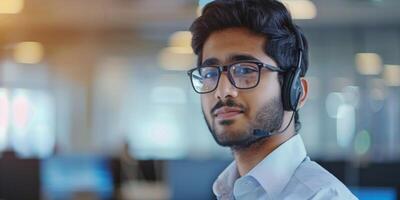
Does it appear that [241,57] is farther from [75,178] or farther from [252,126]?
[75,178]

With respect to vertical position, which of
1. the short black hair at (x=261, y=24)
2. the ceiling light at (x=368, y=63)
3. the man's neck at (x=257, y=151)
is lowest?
the man's neck at (x=257, y=151)

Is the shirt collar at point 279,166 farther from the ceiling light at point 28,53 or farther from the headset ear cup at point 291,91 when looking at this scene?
the ceiling light at point 28,53

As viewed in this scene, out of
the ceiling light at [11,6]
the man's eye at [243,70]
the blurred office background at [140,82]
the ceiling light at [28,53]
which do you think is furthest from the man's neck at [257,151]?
the ceiling light at [28,53]

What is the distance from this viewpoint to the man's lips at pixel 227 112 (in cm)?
96

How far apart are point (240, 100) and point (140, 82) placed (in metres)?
10.3

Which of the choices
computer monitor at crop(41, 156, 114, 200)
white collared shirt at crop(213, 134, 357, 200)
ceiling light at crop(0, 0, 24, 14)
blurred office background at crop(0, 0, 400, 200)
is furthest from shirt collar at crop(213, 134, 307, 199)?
ceiling light at crop(0, 0, 24, 14)

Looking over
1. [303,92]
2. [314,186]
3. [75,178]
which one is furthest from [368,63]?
[314,186]

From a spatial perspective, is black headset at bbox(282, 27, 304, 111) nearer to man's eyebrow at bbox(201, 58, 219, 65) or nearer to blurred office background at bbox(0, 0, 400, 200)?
man's eyebrow at bbox(201, 58, 219, 65)

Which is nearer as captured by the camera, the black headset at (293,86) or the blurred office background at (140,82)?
the black headset at (293,86)

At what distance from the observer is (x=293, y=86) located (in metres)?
1.01

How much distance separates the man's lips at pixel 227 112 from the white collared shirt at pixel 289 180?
0.10 m

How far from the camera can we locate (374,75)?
33.7ft

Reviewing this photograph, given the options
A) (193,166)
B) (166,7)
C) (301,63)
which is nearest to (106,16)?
(166,7)

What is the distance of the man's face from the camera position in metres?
0.96
